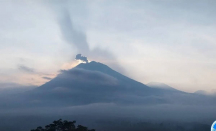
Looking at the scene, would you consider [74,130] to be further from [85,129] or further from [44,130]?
[44,130]

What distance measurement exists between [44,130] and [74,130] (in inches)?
144

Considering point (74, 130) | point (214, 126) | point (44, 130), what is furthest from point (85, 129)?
point (214, 126)

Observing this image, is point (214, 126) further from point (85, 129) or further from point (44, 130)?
point (44, 130)

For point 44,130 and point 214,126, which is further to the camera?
point 44,130

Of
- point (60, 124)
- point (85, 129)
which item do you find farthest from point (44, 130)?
point (85, 129)

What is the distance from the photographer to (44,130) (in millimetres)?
34000

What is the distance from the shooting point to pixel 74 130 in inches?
1291

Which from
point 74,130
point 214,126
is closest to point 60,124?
point 74,130

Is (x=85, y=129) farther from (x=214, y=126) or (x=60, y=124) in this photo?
(x=214, y=126)

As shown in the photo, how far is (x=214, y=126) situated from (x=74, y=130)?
18.2 m

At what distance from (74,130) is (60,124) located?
180 centimetres

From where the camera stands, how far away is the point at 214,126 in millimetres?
17703

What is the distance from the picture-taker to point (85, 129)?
107 feet

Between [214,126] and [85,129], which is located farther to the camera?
[85,129]
